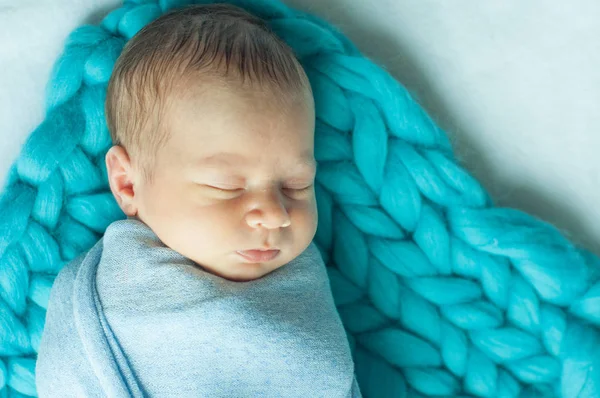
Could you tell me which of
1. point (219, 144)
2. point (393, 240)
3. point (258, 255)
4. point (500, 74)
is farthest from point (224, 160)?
point (500, 74)

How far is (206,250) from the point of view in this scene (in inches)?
38.9

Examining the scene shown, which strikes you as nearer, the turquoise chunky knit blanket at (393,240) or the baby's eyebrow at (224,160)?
the baby's eyebrow at (224,160)

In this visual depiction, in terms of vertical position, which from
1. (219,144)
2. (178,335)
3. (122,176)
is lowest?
(178,335)

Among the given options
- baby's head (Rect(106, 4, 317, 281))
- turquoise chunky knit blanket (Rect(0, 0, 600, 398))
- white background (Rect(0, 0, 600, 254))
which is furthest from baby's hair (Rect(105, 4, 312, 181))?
white background (Rect(0, 0, 600, 254))

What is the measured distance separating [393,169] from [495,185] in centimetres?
20

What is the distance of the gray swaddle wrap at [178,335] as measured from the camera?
3.19 ft

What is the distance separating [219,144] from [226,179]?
5 cm

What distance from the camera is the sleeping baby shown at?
0.98 metres

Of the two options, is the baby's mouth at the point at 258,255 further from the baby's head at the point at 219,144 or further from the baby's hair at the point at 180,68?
the baby's hair at the point at 180,68

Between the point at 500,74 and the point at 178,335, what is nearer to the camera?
the point at 178,335

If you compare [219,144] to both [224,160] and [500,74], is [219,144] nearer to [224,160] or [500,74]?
[224,160]

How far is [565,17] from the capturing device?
1.25 m

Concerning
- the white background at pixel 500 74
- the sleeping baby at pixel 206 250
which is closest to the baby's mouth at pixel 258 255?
the sleeping baby at pixel 206 250

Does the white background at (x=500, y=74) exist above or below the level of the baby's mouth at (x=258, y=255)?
above
